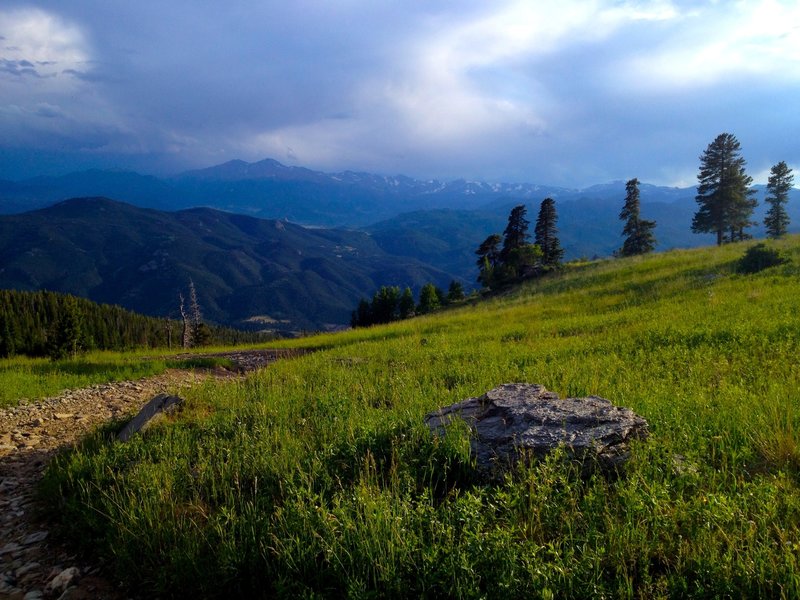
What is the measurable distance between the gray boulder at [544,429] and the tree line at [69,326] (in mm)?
46911

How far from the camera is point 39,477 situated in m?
6.27

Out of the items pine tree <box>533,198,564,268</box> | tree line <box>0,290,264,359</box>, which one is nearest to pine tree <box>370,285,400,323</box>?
pine tree <box>533,198,564,268</box>

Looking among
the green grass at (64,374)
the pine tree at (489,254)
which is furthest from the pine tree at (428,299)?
the green grass at (64,374)

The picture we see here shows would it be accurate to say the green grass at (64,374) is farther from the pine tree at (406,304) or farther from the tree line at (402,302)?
the pine tree at (406,304)

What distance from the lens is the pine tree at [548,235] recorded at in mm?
62938

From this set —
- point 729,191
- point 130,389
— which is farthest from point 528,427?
point 729,191

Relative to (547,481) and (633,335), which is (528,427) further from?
(633,335)

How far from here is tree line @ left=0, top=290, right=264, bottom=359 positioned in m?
45.9

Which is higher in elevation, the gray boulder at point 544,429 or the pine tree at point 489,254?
the pine tree at point 489,254

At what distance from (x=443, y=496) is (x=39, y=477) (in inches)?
247

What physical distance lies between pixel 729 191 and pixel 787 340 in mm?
50176

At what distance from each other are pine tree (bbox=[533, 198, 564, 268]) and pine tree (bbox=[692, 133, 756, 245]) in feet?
59.7

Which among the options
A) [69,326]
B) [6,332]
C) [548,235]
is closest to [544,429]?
[69,326]

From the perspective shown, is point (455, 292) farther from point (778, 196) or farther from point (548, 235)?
point (778, 196)
